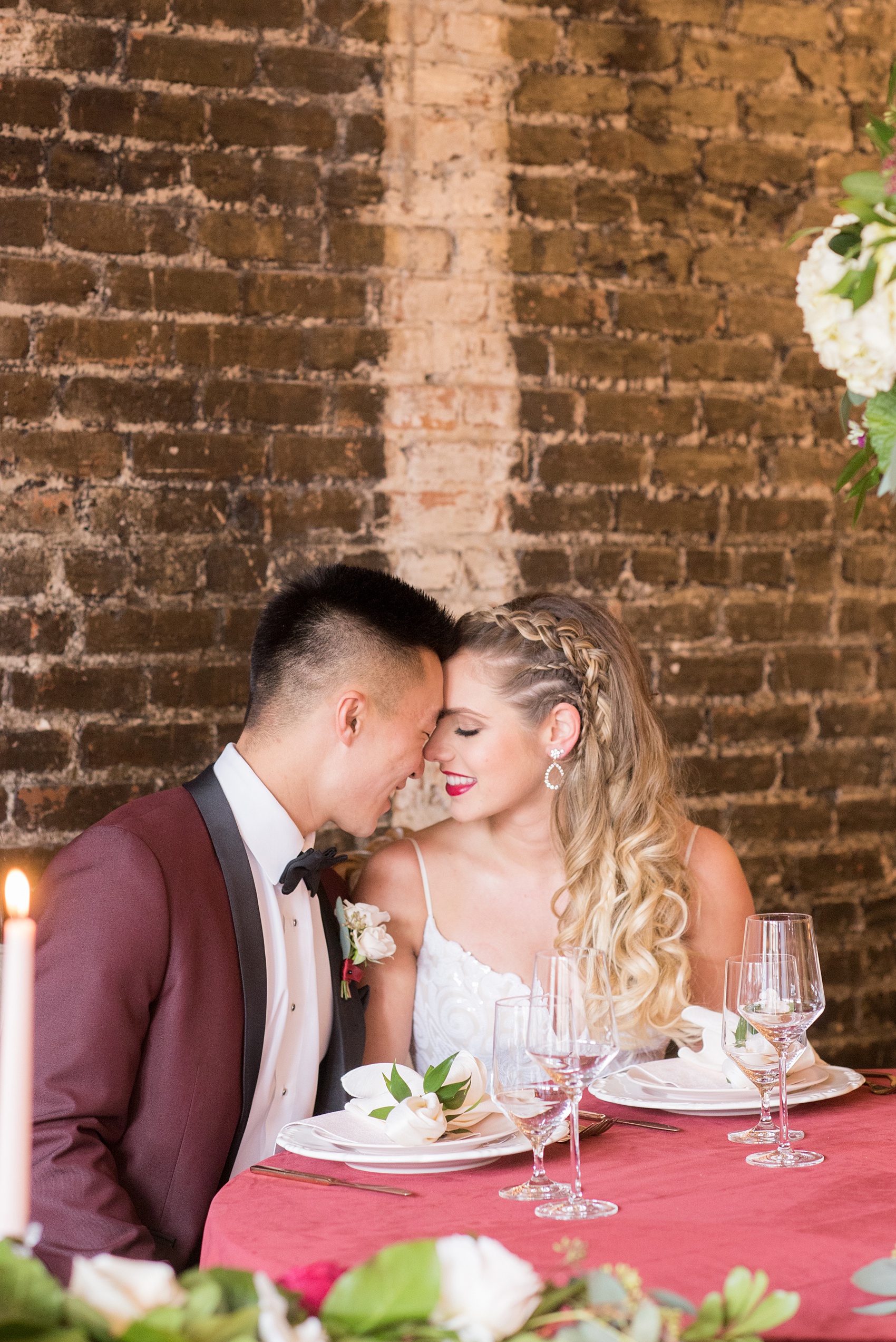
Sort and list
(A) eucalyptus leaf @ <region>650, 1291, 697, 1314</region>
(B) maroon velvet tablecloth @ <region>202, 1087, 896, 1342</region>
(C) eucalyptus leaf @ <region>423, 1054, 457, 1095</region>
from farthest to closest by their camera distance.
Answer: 1. (C) eucalyptus leaf @ <region>423, 1054, 457, 1095</region>
2. (B) maroon velvet tablecloth @ <region>202, 1087, 896, 1342</region>
3. (A) eucalyptus leaf @ <region>650, 1291, 697, 1314</region>

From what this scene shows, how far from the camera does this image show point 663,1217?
4.38 feet

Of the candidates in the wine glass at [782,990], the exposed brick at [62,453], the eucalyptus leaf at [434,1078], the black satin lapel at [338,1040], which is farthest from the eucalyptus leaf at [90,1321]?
the exposed brick at [62,453]

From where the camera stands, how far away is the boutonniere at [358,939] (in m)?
2.18

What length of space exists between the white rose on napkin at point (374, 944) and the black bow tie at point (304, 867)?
0.55ft

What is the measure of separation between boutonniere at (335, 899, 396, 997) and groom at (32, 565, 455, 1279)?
21 mm

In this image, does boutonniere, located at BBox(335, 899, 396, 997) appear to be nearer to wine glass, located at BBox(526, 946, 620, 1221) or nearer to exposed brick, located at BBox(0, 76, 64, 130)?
wine glass, located at BBox(526, 946, 620, 1221)

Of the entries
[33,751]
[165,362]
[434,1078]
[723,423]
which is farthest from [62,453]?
[434,1078]

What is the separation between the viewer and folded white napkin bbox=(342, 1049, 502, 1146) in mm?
1525

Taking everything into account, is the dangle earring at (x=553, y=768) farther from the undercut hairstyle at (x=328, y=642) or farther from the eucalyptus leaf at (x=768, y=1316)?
the eucalyptus leaf at (x=768, y=1316)

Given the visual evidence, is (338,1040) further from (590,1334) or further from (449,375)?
(449,375)

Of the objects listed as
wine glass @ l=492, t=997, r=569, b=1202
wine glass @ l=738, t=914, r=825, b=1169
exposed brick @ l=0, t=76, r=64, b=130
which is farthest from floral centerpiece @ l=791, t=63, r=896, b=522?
exposed brick @ l=0, t=76, r=64, b=130

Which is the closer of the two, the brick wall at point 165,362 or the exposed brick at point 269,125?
the brick wall at point 165,362

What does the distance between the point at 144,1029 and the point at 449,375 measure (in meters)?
1.77

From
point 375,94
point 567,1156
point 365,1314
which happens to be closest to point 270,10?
point 375,94
